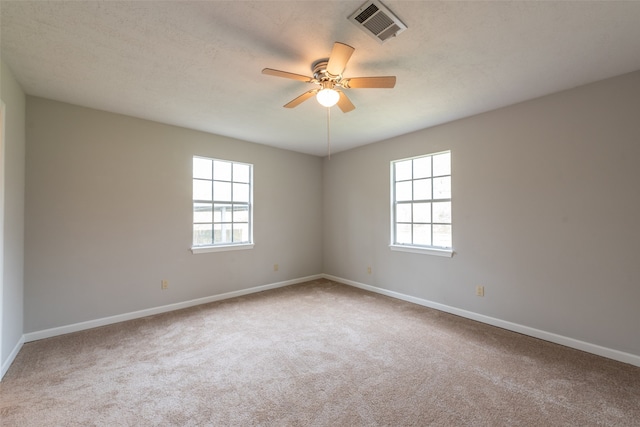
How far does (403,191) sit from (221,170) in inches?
113

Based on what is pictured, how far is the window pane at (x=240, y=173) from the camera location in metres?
4.41

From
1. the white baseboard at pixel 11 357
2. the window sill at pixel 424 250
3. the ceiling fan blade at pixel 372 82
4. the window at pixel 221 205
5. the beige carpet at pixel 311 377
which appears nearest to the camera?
the beige carpet at pixel 311 377

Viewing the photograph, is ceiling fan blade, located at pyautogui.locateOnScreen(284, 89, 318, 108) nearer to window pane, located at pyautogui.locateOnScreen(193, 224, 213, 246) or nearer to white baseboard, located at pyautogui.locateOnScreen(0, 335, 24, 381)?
window pane, located at pyautogui.locateOnScreen(193, 224, 213, 246)

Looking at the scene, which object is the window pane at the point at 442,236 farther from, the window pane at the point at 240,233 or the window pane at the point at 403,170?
the window pane at the point at 240,233

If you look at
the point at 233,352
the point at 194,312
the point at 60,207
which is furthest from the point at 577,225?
the point at 60,207

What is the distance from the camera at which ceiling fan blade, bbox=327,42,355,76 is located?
5.58ft

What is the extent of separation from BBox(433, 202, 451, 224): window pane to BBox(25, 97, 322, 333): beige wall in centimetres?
289

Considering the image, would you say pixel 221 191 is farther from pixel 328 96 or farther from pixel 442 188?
pixel 442 188

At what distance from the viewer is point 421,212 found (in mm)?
3980

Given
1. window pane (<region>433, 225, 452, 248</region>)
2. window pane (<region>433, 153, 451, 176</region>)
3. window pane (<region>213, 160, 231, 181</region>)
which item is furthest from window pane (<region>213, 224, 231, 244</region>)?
window pane (<region>433, 153, 451, 176</region>)

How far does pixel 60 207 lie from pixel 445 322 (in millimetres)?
4536

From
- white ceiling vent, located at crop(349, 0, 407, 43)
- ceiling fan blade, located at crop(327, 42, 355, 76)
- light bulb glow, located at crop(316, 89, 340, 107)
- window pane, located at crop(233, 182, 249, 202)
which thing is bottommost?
window pane, located at crop(233, 182, 249, 202)

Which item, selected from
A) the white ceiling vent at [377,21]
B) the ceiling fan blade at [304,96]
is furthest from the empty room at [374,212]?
the ceiling fan blade at [304,96]

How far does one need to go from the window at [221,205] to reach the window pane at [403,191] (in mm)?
2402
